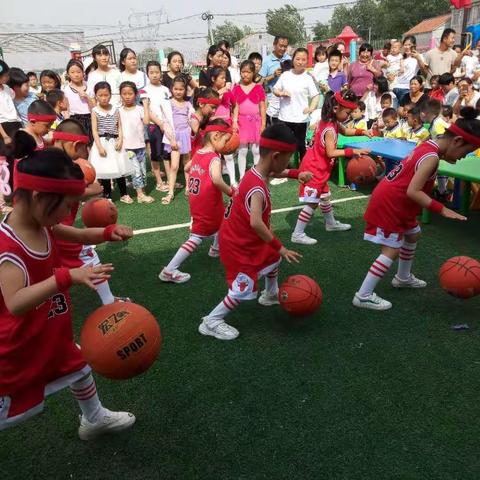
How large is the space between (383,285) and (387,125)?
5.17m

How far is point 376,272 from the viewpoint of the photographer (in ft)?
14.5

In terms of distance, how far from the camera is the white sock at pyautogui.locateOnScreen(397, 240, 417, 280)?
4715mm

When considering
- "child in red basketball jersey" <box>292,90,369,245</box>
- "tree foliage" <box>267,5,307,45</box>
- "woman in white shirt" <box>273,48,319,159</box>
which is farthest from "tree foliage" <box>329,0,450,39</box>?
"child in red basketball jersey" <box>292,90,369,245</box>

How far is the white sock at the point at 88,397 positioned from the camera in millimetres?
2826

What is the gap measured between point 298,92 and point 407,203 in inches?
207

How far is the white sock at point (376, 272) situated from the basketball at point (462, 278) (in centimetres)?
49

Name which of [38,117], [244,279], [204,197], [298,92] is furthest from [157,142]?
[244,279]

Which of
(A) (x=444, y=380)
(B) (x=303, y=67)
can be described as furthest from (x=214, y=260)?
(B) (x=303, y=67)

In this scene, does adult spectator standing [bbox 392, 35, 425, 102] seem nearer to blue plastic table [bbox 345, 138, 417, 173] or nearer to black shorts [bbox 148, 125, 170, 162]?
blue plastic table [bbox 345, 138, 417, 173]

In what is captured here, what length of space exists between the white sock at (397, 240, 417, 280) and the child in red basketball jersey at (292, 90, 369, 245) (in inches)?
61.3

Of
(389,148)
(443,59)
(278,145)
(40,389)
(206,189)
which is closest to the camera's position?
(40,389)

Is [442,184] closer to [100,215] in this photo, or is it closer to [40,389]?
[100,215]

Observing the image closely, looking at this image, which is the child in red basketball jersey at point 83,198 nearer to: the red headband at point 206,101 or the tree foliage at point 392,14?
the red headband at point 206,101

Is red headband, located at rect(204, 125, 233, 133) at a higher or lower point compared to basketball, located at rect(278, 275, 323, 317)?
higher
